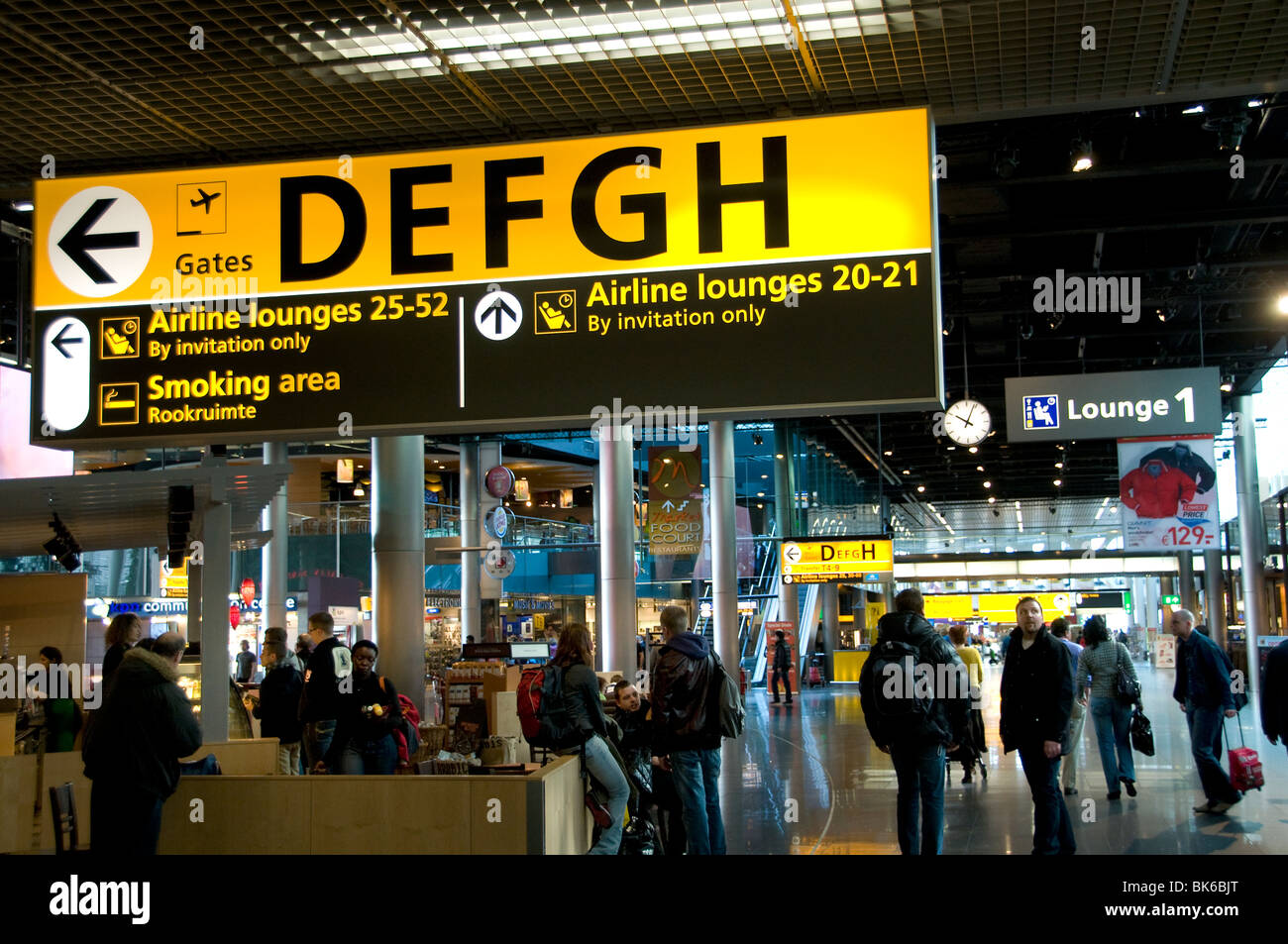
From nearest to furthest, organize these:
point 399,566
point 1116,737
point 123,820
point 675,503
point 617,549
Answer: point 123,820
point 1116,737
point 399,566
point 617,549
point 675,503

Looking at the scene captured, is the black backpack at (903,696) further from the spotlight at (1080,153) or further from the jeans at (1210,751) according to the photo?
the spotlight at (1080,153)

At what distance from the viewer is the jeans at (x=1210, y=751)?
10719mm

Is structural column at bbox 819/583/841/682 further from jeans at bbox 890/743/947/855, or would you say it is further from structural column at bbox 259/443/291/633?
jeans at bbox 890/743/947/855

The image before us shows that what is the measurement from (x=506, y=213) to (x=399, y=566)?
11395mm

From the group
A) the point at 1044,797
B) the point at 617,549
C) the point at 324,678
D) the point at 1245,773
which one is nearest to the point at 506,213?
the point at 1044,797

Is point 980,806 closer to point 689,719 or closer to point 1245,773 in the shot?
point 1245,773

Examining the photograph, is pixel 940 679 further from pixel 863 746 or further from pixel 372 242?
pixel 863 746

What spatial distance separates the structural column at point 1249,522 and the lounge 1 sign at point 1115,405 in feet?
50.9

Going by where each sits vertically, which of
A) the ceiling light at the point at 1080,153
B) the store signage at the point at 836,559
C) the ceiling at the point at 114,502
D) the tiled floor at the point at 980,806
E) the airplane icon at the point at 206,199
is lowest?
the tiled floor at the point at 980,806

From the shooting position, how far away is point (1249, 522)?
3053cm

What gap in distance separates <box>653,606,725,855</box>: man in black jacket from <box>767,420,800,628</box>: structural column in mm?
29280

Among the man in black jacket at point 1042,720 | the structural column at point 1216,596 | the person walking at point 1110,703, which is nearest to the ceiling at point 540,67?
the man in black jacket at point 1042,720

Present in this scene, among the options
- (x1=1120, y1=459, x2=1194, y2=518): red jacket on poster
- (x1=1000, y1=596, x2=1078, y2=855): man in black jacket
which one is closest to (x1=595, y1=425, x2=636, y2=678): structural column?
(x1=1120, y1=459, x2=1194, y2=518): red jacket on poster

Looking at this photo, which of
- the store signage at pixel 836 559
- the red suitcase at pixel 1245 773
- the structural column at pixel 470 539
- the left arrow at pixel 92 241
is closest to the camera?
the left arrow at pixel 92 241
